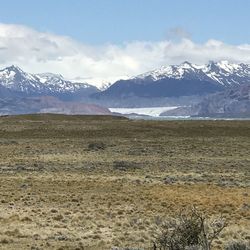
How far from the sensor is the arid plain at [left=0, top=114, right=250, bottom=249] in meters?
23.2

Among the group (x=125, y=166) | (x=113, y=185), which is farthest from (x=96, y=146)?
(x=113, y=185)

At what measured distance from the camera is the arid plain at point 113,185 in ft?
76.0

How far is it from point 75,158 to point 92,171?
9152 mm

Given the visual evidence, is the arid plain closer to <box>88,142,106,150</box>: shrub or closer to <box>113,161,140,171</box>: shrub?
<box>113,161,140,171</box>: shrub

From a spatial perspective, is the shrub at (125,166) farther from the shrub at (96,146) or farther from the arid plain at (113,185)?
the shrub at (96,146)

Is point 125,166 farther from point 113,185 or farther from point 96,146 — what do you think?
point 96,146

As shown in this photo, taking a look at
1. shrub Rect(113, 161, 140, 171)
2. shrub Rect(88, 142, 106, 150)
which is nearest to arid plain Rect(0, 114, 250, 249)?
shrub Rect(113, 161, 140, 171)

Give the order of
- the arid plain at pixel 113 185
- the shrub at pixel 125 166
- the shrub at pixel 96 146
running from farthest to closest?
the shrub at pixel 96 146 → the shrub at pixel 125 166 → the arid plain at pixel 113 185

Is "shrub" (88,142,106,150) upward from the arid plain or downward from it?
upward

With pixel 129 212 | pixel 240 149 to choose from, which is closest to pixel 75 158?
pixel 240 149

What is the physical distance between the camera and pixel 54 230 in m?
23.6

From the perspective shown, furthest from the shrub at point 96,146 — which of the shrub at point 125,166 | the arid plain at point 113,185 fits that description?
the shrub at point 125,166

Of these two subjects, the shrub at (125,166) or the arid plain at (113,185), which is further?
the shrub at (125,166)

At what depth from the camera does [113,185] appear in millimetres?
36688
